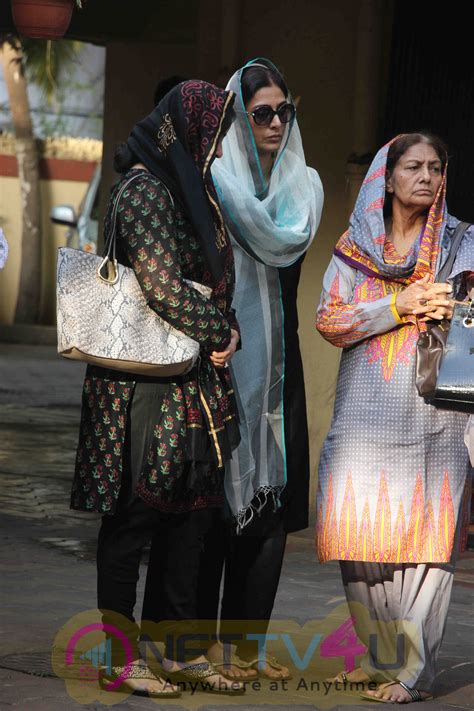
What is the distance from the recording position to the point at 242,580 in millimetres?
5059

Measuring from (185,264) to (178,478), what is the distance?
657mm

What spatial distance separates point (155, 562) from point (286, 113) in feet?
4.93

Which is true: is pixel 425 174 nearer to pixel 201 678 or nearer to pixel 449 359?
pixel 449 359

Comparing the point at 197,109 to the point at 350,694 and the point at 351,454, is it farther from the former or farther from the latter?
the point at 350,694

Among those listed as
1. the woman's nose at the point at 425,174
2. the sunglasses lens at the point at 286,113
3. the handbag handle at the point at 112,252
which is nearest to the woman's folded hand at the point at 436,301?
the woman's nose at the point at 425,174

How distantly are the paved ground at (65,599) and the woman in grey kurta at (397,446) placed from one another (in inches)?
9.8

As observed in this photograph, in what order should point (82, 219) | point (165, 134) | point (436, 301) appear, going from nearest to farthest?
point (165, 134)
point (436, 301)
point (82, 219)

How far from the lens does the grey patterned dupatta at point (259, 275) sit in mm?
4926

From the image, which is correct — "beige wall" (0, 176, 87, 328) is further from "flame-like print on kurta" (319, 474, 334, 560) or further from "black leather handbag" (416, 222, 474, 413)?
"black leather handbag" (416, 222, 474, 413)

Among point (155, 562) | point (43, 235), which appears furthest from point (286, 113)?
point (43, 235)

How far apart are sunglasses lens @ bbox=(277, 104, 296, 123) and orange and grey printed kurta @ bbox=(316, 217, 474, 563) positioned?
1.77 feet

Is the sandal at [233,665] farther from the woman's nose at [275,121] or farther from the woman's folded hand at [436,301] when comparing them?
the woman's nose at [275,121]

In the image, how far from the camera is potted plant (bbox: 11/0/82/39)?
8258 millimetres

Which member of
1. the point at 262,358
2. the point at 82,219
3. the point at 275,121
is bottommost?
the point at 262,358
